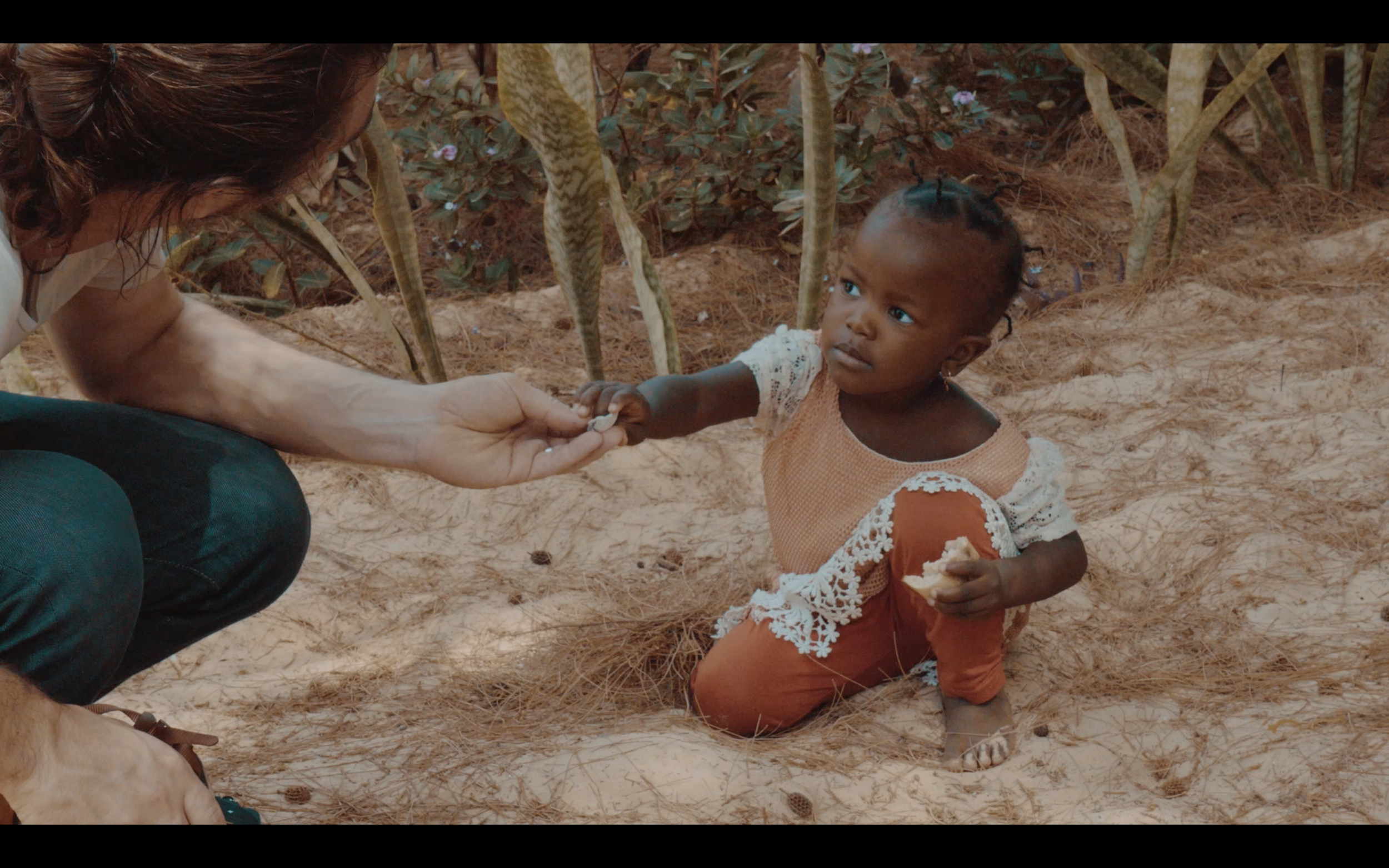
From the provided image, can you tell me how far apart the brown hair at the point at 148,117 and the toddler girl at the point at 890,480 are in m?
0.54

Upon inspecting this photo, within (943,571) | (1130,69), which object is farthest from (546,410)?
(1130,69)

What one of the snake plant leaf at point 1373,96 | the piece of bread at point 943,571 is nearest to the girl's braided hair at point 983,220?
the piece of bread at point 943,571

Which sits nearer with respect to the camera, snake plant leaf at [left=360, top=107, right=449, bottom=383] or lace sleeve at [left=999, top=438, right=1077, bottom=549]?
lace sleeve at [left=999, top=438, right=1077, bottom=549]

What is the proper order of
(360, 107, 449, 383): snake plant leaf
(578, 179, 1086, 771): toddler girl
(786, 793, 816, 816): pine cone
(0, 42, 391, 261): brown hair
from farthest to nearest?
(360, 107, 449, 383): snake plant leaf
(578, 179, 1086, 771): toddler girl
(786, 793, 816, 816): pine cone
(0, 42, 391, 261): brown hair

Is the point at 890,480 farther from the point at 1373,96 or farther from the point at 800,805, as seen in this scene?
the point at 1373,96

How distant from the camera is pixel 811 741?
5.20 feet

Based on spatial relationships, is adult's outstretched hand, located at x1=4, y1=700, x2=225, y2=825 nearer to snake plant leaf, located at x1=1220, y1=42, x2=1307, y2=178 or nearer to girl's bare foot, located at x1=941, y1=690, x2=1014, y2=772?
girl's bare foot, located at x1=941, y1=690, x2=1014, y2=772

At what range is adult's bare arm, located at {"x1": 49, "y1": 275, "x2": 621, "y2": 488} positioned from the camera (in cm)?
154

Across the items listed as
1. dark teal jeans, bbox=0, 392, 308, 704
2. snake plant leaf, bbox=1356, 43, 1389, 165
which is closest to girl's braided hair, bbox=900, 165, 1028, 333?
dark teal jeans, bbox=0, 392, 308, 704

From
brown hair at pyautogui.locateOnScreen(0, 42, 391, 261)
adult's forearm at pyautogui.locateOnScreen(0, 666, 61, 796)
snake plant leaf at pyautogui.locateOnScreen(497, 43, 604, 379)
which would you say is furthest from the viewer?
snake plant leaf at pyautogui.locateOnScreen(497, 43, 604, 379)

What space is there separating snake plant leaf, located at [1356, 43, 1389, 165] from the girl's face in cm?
203

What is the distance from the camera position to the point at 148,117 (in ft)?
3.70

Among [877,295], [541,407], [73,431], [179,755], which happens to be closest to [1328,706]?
[877,295]

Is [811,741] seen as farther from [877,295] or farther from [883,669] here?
[877,295]
